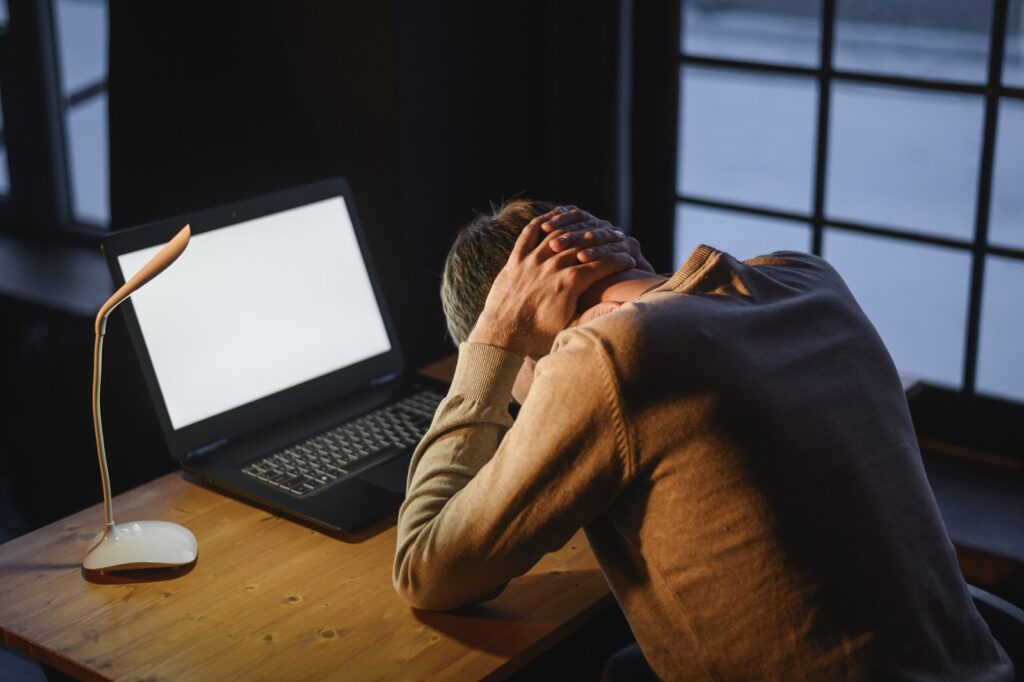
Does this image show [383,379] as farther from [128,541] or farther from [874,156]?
[874,156]

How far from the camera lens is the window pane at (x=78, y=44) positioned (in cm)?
361

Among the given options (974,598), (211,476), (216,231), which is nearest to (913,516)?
(974,598)

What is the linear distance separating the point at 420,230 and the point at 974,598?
4.52 feet

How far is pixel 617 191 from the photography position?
2.77 meters

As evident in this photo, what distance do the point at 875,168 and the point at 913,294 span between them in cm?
27

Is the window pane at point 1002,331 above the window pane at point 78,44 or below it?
below

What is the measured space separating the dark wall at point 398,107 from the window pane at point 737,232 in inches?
7.4

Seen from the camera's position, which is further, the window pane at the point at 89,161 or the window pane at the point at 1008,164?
the window pane at the point at 89,161

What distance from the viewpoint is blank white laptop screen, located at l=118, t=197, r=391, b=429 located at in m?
1.99

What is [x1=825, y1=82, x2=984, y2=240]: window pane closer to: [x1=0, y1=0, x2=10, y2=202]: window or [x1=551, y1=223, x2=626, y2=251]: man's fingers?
[x1=551, y1=223, x2=626, y2=251]: man's fingers

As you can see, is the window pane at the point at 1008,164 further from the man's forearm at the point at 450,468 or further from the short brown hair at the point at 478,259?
the man's forearm at the point at 450,468

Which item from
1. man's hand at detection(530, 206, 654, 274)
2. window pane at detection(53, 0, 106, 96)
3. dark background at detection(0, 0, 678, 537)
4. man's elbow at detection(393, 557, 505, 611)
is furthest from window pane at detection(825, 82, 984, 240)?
window pane at detection(53, 0, 106, 96)

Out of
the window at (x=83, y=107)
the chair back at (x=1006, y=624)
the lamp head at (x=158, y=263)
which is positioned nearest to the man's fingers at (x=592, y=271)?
the lamp head at (x=158, y=263)

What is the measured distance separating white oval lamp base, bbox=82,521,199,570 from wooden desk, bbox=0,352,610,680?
0.02 m
